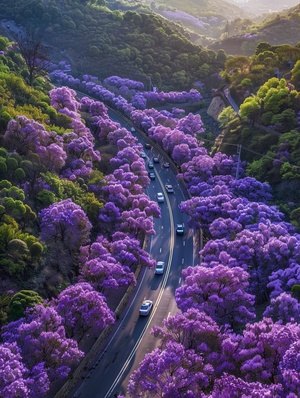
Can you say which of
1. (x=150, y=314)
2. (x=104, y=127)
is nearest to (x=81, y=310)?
(x=150, y=314)

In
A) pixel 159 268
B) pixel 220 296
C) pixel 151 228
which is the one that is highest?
pixel 151 228

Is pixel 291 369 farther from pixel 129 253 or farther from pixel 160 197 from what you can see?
pixel 160 197

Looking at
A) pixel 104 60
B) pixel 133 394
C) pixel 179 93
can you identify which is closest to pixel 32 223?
pixel 133 394

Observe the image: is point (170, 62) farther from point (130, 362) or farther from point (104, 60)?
point (130, 362)

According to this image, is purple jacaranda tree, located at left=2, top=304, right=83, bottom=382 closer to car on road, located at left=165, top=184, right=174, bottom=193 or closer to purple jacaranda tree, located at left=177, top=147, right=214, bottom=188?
purple jacaranda tree, located at left=177, top=147, right=214, bottom=188

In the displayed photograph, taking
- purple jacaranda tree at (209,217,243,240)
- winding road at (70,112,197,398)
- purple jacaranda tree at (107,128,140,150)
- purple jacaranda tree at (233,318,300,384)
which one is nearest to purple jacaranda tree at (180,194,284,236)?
purple jacaranda tree at (209,217,243,240)
